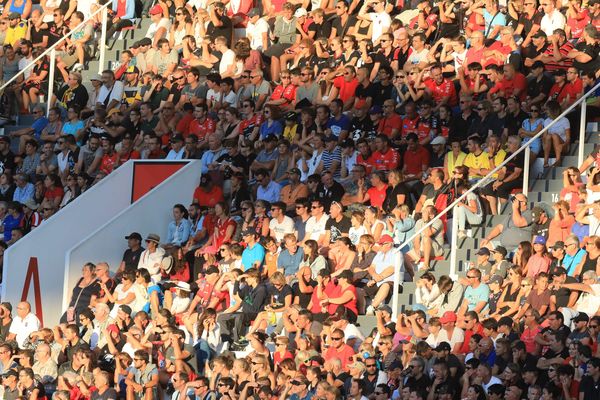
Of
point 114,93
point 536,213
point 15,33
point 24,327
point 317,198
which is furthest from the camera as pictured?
point 15,33

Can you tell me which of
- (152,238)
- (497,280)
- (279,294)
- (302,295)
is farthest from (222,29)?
(497,280)

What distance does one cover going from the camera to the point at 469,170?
20.3 metres

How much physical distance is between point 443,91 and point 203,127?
3.45m

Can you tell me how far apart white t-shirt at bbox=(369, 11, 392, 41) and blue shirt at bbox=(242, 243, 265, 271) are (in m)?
4.45

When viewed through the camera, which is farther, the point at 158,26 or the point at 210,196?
the point at 158,26

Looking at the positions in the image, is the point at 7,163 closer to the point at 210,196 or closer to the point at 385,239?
the point at 210,196

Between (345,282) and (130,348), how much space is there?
2.50 m

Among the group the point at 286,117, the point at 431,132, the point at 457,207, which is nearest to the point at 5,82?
the point at 286,117

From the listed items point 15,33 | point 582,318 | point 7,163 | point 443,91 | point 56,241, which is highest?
point 582,318

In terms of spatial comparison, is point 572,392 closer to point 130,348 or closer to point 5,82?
point 130,348

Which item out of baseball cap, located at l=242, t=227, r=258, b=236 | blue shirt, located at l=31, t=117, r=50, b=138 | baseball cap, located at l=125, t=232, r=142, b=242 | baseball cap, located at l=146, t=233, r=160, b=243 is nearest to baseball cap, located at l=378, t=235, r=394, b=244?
baseball cap, located at l=242, t=227, r=258, b=236

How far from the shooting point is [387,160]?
70.2 feet

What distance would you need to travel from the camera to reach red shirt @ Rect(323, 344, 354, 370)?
59.0 ft

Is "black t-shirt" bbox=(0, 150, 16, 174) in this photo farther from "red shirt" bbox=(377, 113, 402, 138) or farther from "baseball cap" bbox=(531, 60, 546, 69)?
"baseball cap" bbox=(531, 60, 546, 69)
